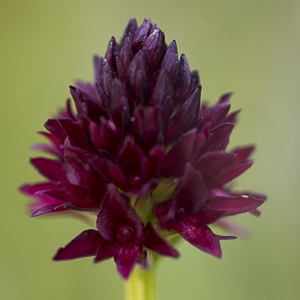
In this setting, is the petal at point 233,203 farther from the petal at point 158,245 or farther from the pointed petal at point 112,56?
the pointed petal at point 112,56

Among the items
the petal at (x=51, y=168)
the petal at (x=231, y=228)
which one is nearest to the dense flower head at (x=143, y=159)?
the petal at (x=51, y=168)

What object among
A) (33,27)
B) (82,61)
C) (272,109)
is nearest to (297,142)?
(272,109)

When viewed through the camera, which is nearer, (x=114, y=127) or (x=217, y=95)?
→ (x=114, y=127)

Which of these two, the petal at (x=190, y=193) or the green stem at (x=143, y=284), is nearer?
the petal at (x=190, y=193)

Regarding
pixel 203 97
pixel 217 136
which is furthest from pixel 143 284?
pixel 203 97

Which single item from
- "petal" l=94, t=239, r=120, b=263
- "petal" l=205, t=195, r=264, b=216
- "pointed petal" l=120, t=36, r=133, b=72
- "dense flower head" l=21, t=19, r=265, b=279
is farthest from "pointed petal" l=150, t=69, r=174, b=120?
"petal" l=94, t=239, r=120, b=263

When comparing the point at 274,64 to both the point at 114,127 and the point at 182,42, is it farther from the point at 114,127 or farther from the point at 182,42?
the point at 114,127

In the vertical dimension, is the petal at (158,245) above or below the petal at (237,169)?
below
